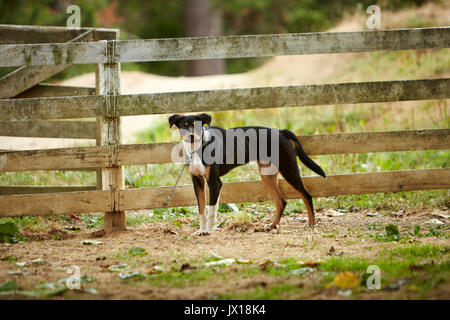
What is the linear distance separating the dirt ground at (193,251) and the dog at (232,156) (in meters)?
0.33

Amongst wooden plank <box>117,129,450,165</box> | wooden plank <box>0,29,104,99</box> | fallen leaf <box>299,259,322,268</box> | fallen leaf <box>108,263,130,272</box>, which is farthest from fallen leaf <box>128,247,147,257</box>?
wooden plank <box>0,29,104,99</box>

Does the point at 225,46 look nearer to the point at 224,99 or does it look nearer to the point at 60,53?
the point at 224,99

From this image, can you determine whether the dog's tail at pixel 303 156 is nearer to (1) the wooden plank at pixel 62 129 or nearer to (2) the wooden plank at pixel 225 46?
(2) the wooden plank at pixel 225 46

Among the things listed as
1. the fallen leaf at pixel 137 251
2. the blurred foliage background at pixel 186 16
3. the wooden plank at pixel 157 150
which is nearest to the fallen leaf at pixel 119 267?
the fallen leaf at pixel 137 251

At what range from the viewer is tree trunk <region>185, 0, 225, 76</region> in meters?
24.7

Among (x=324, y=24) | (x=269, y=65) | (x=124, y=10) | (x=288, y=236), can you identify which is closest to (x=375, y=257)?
(x=288, y=236)

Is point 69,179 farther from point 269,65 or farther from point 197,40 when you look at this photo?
point 269,65

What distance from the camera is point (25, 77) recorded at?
6.50 meters

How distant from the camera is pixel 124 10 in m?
27.9

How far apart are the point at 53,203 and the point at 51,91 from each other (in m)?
1.94

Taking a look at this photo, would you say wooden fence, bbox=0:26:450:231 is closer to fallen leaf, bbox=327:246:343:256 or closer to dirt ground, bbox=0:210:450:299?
dirt ground, bbox=0:210:450:299

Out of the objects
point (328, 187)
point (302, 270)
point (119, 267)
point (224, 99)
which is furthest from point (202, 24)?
point (302, 270)

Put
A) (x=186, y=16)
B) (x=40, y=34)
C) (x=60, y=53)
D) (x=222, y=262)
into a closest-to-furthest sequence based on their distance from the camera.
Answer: (x=222, y=262) → (x=60, y=53) → (x=40, y=34) → (x=186, y=16)
